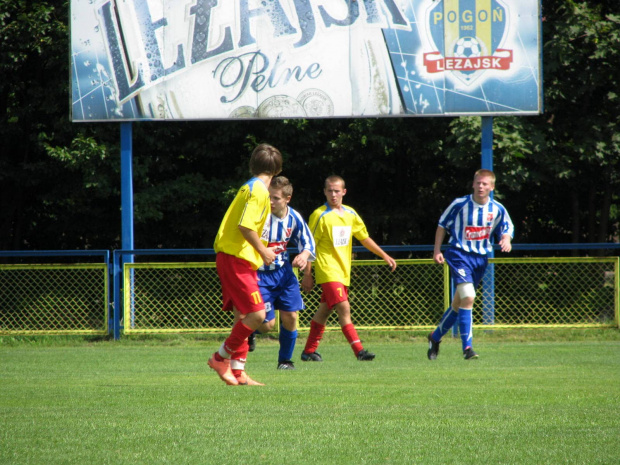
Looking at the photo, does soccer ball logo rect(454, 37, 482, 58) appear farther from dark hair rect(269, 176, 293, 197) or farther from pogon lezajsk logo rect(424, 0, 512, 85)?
dark hair rect(269, 176, 293, 197)

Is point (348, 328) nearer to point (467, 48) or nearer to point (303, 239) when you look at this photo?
point (303, 239)

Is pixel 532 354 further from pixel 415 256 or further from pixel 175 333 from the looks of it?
pixel 415 256

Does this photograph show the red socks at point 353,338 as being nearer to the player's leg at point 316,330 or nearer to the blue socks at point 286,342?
the player's leg at point 316,330

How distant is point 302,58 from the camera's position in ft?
41.4

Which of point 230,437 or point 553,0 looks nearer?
point 230,437

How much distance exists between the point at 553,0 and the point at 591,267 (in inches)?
227

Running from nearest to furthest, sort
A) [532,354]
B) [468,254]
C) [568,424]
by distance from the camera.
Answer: [568,424], [468,254], [532,354]

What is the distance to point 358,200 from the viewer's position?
17.3 meters

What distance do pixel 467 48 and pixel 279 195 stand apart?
19.9 ft

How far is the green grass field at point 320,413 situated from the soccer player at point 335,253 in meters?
0.46

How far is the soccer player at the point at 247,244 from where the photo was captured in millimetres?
5660

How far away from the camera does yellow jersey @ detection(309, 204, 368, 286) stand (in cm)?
856

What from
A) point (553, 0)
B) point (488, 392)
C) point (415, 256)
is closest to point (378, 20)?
point (553, 0)

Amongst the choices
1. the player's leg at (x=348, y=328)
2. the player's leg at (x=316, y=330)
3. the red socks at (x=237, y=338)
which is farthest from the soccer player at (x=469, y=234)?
the red socks at (x=237, y=338)
